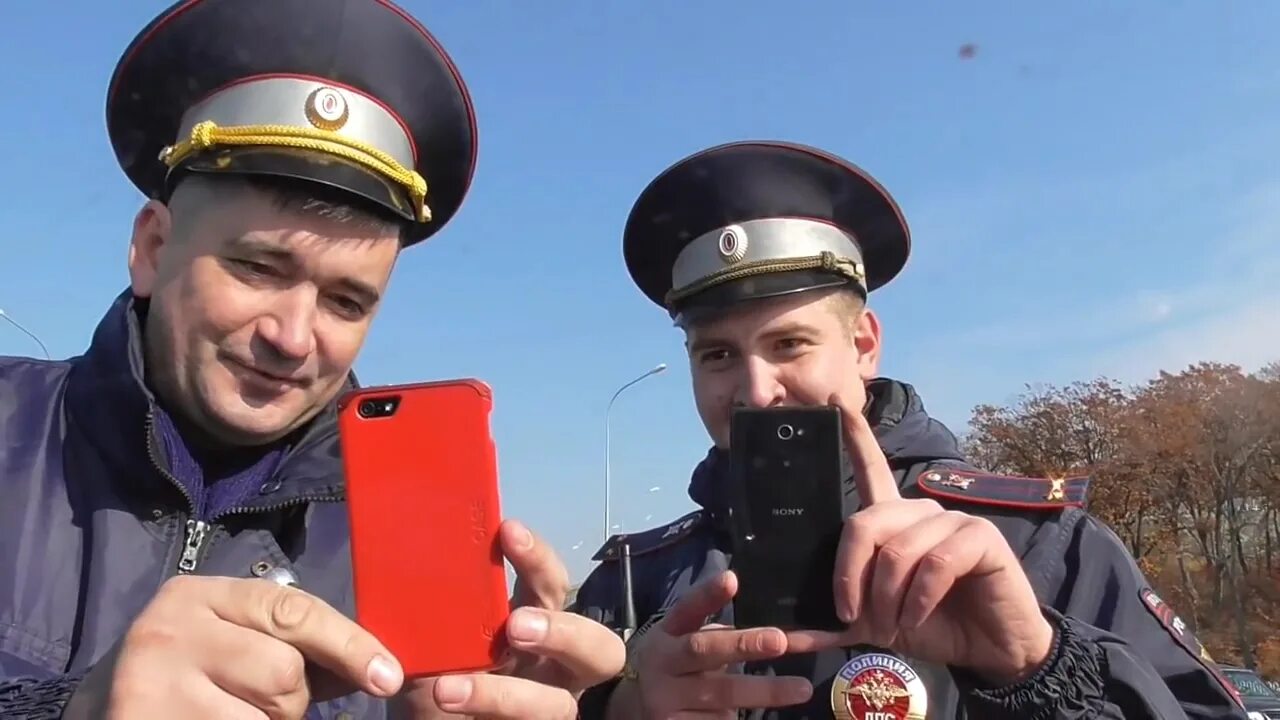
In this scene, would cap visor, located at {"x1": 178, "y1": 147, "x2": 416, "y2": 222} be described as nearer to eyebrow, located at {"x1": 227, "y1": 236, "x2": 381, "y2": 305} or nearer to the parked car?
eyebrow, located at {"x1": 227, "y1": 236, "x2": 381, "y2": 305}

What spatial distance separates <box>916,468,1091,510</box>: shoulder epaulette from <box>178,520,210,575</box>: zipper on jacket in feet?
Answer: 6.12

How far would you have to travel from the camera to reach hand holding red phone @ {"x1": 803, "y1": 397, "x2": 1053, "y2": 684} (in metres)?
1.81

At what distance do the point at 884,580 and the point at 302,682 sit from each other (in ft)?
3.32

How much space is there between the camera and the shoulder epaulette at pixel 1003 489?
8.82ft

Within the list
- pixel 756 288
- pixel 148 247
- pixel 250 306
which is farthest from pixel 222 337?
pixel 756 288

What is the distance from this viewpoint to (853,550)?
185 centimetres

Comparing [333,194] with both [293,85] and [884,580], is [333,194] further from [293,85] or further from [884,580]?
[884,580]

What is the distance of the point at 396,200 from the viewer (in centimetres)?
237

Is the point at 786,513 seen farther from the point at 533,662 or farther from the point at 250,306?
the point at 250,306

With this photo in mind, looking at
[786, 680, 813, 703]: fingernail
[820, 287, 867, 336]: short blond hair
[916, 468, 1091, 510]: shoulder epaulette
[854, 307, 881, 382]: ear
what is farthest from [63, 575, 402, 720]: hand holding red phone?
[854, 307, 881, 382]: ear

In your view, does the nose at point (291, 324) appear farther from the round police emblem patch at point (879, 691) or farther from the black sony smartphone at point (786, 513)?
the round police emblem patch at point (879, 691)

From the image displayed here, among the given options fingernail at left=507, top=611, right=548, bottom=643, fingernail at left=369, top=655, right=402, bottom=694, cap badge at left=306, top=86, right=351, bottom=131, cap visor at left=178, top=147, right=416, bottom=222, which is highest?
cap badge at left=306, top=86, right=351, bottom=131

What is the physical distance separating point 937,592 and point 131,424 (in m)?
1.73

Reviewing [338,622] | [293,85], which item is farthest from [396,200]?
[338,622]
